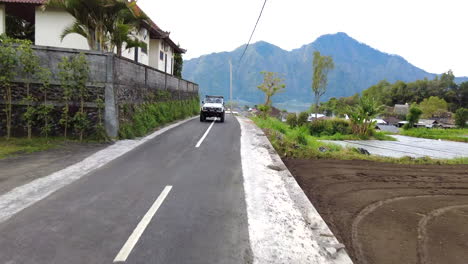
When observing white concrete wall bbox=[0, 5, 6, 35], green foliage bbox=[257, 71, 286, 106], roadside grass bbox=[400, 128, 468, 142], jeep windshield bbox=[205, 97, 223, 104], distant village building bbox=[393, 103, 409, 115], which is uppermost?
white concrete wall bbox=[0, 5, 6, 35]

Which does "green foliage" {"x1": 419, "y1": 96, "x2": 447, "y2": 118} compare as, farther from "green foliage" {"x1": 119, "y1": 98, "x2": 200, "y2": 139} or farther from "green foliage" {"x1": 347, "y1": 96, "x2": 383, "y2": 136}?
"green foliage" {"x1": 119, "y1": 98, "x2": 200, "y2": 139}

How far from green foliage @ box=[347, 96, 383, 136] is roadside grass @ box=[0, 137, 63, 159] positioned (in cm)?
2851

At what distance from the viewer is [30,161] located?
844cm

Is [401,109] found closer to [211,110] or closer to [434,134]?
[434,134]

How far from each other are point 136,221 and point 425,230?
4.74m

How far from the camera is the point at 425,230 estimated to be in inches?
200

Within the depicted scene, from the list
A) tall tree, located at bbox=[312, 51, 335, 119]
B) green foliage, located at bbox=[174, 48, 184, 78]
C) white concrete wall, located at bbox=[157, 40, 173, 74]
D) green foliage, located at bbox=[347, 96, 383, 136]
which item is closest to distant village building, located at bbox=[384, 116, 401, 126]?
tall tree, located at bbox=[312, 51, 335, 119]

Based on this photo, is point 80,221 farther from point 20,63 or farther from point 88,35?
point 88,35

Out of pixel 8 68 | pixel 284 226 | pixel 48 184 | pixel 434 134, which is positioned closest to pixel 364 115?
pixel 434 134

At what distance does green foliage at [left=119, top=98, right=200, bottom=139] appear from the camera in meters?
13.3

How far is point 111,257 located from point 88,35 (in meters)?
13.1

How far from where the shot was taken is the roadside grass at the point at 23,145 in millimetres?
9230

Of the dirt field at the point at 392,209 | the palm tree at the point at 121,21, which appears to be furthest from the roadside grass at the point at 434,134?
the palm tree at the point at 121,21

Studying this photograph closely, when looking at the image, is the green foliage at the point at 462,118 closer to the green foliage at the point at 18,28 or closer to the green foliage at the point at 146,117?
the green foliage at the point at 146,117
